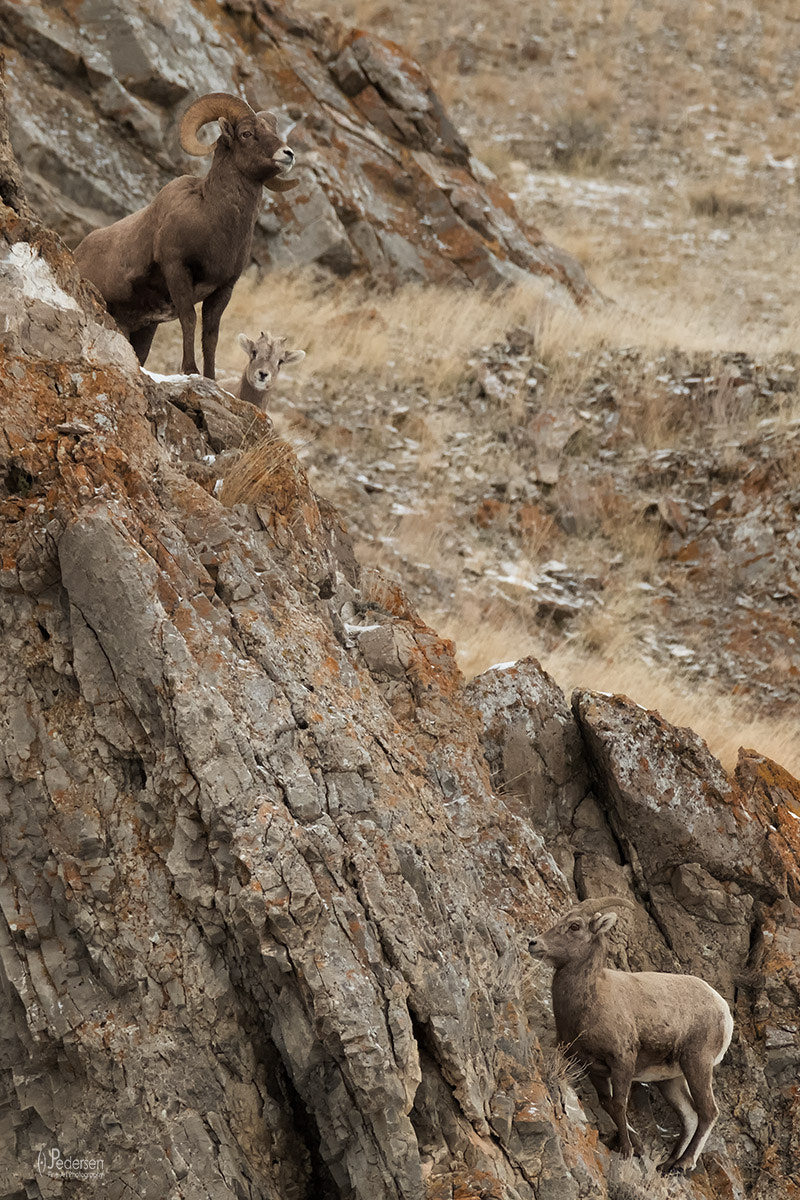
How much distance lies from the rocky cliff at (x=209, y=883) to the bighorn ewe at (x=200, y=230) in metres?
1.44

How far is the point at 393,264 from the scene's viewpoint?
51.5 ft

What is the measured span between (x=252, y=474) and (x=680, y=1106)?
361 centimetres

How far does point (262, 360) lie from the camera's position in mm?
7379

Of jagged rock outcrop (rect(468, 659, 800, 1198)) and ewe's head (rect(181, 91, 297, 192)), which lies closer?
jagged rock outcrop (rect(468, 659, 800, 1198))

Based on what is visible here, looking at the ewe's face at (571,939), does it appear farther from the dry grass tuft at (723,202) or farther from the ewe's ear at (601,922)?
the dry grass tuft at (723,202)

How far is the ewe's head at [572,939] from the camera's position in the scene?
15.6 feet

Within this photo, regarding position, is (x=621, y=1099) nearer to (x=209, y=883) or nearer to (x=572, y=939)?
(x=572, y=939)

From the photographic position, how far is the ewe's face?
4770mm

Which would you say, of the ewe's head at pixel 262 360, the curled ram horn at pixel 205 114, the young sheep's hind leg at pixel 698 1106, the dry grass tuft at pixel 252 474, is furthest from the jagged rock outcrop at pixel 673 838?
the curled ram horn at pixel 205 114

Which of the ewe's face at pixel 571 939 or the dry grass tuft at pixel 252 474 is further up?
the dry grass tuft at pixel 252 474

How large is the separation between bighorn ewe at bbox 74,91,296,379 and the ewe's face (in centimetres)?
376

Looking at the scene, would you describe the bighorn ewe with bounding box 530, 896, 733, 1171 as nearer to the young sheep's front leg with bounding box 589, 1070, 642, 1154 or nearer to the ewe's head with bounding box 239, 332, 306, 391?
the young sheep's front leg with bounding box 589, 1070, 642, 1154

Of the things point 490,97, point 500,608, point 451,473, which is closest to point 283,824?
point 500,608

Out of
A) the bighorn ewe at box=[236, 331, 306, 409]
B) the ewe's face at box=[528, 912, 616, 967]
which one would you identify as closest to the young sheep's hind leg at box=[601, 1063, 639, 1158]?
the ewe's face at box=[528, 912, 616, 967]
